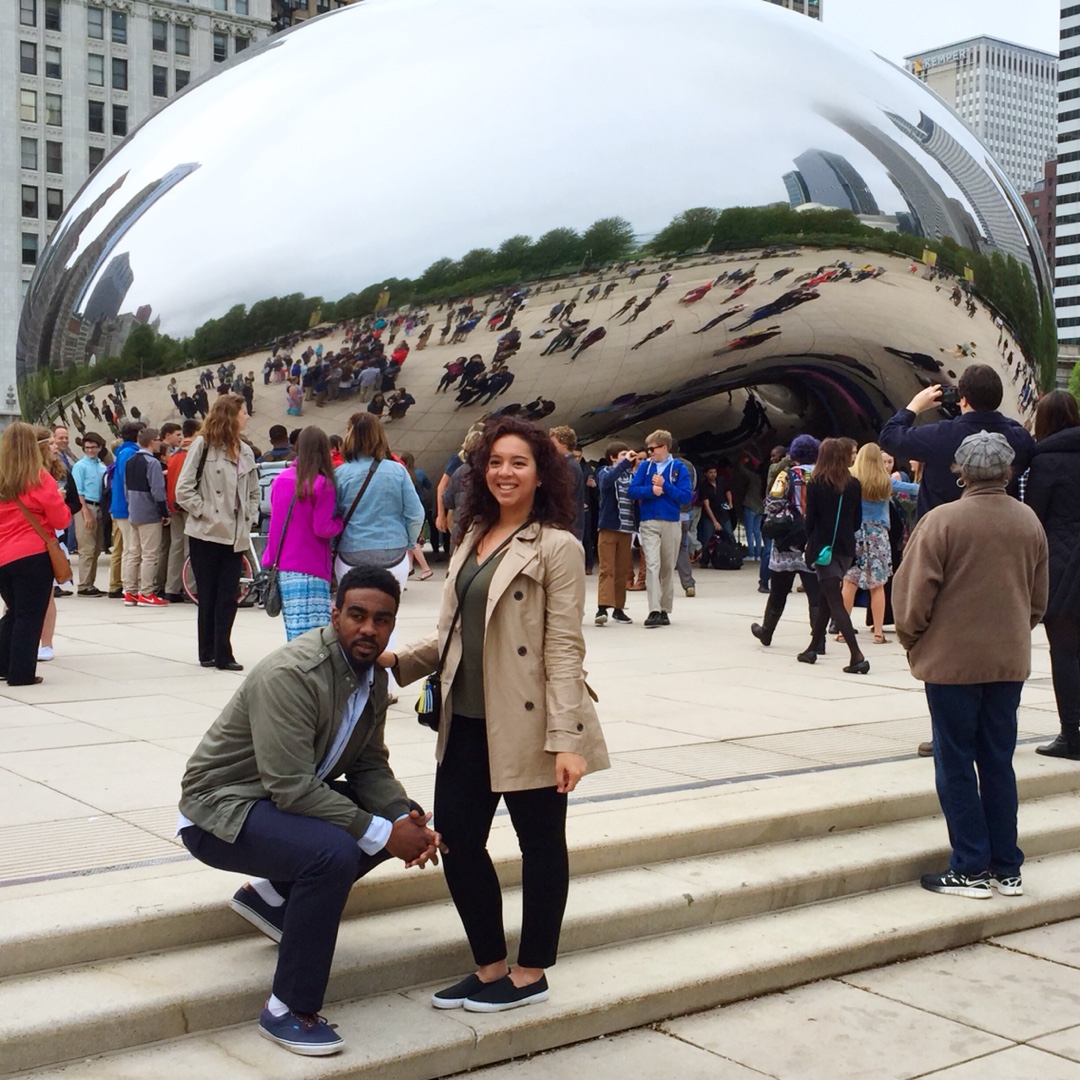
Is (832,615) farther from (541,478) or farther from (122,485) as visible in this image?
(122,485)

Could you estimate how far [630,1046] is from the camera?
3.92 metres

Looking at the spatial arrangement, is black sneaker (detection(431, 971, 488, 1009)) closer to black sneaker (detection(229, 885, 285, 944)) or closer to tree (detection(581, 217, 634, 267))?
black sneaker (detection(229, 885, 285, 944))

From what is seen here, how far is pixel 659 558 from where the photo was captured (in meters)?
11.4

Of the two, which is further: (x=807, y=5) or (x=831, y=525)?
(x=807, y=5)

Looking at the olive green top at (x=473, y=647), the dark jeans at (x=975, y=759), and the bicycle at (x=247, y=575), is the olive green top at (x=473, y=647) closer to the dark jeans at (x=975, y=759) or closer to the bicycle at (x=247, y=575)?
the dark jeans at (x=975, y=759)

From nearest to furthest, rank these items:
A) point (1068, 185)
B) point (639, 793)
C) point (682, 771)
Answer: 1. point (639, 793)
2. point (682, 771)
3. point (1068, 185)

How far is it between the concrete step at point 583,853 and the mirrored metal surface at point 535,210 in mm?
8998

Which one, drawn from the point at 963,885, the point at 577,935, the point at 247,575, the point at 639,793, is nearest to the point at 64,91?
the point at 247,575

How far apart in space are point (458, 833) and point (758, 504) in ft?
48.5

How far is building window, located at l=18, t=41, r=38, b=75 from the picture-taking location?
72.2m

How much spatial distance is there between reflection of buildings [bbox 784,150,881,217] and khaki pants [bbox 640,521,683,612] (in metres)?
5.44

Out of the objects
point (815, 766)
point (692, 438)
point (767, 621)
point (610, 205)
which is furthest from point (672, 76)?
point (815, 766)

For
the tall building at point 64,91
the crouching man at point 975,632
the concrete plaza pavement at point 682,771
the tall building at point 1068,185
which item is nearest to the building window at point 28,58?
the tall building at point 64,91

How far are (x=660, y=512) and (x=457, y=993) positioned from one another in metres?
7.66
